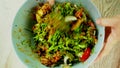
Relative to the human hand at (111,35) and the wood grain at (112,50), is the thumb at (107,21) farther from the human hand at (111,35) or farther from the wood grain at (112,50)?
the wood grain at (112,50)

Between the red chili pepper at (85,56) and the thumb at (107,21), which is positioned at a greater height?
the thumb at (107,21)

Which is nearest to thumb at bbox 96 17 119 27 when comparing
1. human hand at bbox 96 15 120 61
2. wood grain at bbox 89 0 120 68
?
human hand at bbox 96 15 120 61

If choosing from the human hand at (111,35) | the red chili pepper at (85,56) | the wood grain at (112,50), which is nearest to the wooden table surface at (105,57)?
the wood grain at (112,50)

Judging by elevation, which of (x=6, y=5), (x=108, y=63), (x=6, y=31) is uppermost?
(x=6, y=5)

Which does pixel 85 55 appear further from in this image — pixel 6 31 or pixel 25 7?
pixel 6 31

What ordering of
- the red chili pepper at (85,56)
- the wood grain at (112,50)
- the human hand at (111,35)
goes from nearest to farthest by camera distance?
the red chili pepper at (85,56)
the human hand at (111,35)
the wood grain at (112,50)

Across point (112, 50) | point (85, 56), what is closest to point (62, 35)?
point (85, 56)

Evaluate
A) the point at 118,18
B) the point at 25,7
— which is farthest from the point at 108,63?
the point at 25,7

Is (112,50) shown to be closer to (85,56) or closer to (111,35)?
(111,35)
